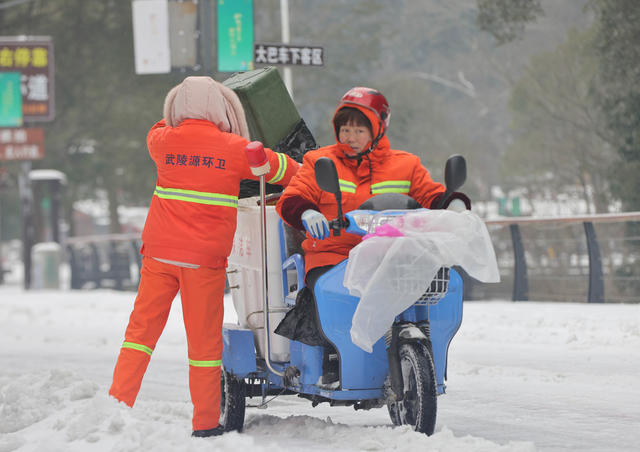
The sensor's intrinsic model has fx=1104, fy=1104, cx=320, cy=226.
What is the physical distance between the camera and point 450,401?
6.93 m

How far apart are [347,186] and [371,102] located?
0.43m

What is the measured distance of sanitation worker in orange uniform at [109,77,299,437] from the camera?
554 cm

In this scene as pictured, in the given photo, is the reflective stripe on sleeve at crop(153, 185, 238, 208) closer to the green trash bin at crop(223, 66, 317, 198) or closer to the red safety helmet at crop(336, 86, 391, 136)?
the green trash bin at crop(223, 66, 317, 198)

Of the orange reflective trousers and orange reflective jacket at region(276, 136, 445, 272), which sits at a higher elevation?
orange reflective jacket at region(276, 136, 445, 272)

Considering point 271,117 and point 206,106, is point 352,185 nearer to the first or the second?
point 206,106

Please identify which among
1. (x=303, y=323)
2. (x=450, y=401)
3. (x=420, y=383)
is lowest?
(x=450, y=401)

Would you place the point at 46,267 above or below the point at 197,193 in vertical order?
below

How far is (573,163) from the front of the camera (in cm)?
2933

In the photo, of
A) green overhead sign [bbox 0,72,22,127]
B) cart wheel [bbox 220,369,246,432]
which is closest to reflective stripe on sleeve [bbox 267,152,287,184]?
cart wheel [bbox 220,369,246,432]

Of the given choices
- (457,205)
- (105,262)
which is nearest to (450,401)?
(457,205)

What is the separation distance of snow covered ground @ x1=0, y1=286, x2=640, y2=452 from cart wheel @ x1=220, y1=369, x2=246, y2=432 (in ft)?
0.34

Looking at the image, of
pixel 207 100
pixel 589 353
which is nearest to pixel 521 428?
pixel 207 100

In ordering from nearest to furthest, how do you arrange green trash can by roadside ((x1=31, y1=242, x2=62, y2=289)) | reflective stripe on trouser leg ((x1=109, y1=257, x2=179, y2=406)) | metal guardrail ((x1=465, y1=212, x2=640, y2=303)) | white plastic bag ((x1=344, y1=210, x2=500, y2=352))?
white plastic bag ((x1=344, y1=210, x2=500, y2=352)) < reflective stripe on trouser leg ((x1=109, y1=257, x2=179, y2=406)) < metal guardrail ((x1=465, y1=212, x2=640, y2=303)) < green trash can by roadside ((x1=31, y1=242, x2=62, y2=289))

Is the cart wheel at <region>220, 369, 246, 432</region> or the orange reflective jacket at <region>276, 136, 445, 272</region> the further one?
the cart wheel at <region>220, 369, 246, 432</region>
